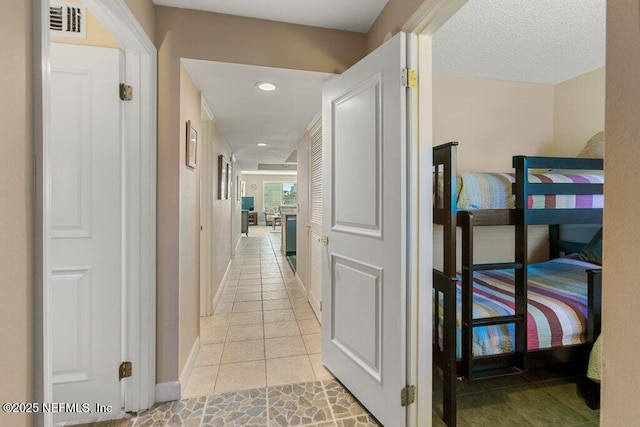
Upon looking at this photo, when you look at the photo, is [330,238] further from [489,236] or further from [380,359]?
[489,236]

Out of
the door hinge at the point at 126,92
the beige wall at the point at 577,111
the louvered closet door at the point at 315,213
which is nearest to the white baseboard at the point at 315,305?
the louvered closet door at the point at 315,213

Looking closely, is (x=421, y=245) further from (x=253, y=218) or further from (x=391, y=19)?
(x=253, y=218)

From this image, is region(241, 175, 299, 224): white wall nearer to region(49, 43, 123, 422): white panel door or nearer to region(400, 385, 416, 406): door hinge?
region(49, 43, 123, 422): white panel door

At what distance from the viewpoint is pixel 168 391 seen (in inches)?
65.0

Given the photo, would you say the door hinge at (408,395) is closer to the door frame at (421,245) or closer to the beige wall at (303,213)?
the door frame at (421,245)

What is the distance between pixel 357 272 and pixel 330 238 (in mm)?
336

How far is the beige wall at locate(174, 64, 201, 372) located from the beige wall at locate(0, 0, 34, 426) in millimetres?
926

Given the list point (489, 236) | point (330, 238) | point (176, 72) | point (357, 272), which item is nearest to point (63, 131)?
point (176, 72)

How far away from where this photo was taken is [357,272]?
5.37 feet

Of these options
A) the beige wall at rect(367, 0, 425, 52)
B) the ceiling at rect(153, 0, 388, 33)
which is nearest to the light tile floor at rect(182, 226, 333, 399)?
the beige wall at rect(367, 0, 425, 52)

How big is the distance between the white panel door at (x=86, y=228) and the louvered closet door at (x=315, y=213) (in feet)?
5.54

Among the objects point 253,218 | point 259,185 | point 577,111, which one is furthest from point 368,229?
point 259,185

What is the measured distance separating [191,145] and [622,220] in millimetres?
2043

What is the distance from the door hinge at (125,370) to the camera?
1525mm
